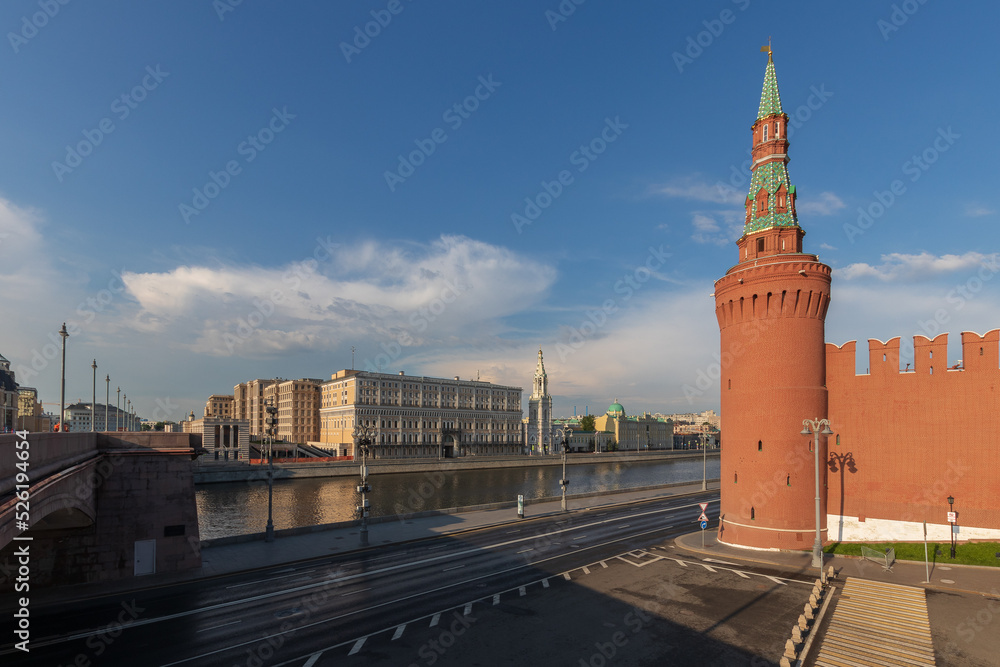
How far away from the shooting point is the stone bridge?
2305 centimetres

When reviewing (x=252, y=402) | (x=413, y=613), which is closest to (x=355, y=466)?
(x=413, y=613)

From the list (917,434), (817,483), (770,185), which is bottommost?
(817,483)

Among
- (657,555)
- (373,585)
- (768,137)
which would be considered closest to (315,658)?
(373,585)

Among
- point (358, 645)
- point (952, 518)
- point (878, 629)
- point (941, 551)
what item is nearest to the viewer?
point (358, 645)

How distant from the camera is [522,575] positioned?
25.8 meters

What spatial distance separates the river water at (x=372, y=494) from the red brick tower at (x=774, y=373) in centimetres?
3372

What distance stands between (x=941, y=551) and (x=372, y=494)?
58415 mm

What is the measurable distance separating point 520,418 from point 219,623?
13247 centimetres

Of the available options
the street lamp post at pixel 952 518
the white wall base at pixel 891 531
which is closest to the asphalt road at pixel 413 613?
the white wall base at pixel 891 531

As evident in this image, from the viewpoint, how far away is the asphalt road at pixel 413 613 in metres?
16.9

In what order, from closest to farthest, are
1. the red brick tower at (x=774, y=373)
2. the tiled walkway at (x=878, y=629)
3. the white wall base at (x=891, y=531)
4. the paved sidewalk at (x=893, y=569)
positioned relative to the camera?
the tiled walkway at (x=878, y=629), the paved sidewalk at (x=893, y=569), the white wall base at (x=891, y=531), the red brick tower at (x=774, y=373)

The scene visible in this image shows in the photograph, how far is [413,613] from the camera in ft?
66.8

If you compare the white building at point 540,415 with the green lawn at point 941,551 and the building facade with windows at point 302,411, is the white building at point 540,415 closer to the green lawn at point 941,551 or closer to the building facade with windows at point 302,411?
the building facade with windows at point 302,411

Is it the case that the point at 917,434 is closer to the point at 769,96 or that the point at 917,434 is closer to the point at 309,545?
the point at 769,96
